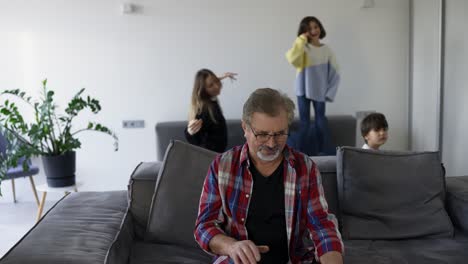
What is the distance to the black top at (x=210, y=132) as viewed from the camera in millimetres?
3456

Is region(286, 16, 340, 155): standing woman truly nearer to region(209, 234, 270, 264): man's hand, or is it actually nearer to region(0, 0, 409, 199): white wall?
region(0, 0, 409, 199): white wall

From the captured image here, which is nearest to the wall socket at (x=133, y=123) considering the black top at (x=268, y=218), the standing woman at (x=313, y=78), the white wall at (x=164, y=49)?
the white wall at (x=164, y=49)

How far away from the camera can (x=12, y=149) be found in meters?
3.33

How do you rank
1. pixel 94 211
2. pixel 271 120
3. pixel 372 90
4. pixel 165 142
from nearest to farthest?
pixel 271 120, pixel 94 211, pixel 165 142, pixel 372 90

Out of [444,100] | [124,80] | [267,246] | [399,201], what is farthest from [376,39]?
[267,246]

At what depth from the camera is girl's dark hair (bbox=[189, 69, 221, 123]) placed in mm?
3469

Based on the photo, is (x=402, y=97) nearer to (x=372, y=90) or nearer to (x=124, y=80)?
(x=372, y=90)

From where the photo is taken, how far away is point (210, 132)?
11.4ft

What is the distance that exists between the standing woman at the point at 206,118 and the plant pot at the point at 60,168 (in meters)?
0.83

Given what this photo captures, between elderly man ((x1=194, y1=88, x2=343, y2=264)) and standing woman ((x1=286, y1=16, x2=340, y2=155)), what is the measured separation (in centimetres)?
268

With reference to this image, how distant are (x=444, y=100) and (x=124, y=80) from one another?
2782mm

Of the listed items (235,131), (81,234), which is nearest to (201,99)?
(235,131)

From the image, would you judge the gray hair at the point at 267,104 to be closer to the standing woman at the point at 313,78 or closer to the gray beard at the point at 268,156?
the gray beard at the point at 268,156

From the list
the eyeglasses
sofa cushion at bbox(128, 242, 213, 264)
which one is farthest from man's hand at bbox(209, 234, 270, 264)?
sofa cushion at bbox(128, 242, 213, 264)
